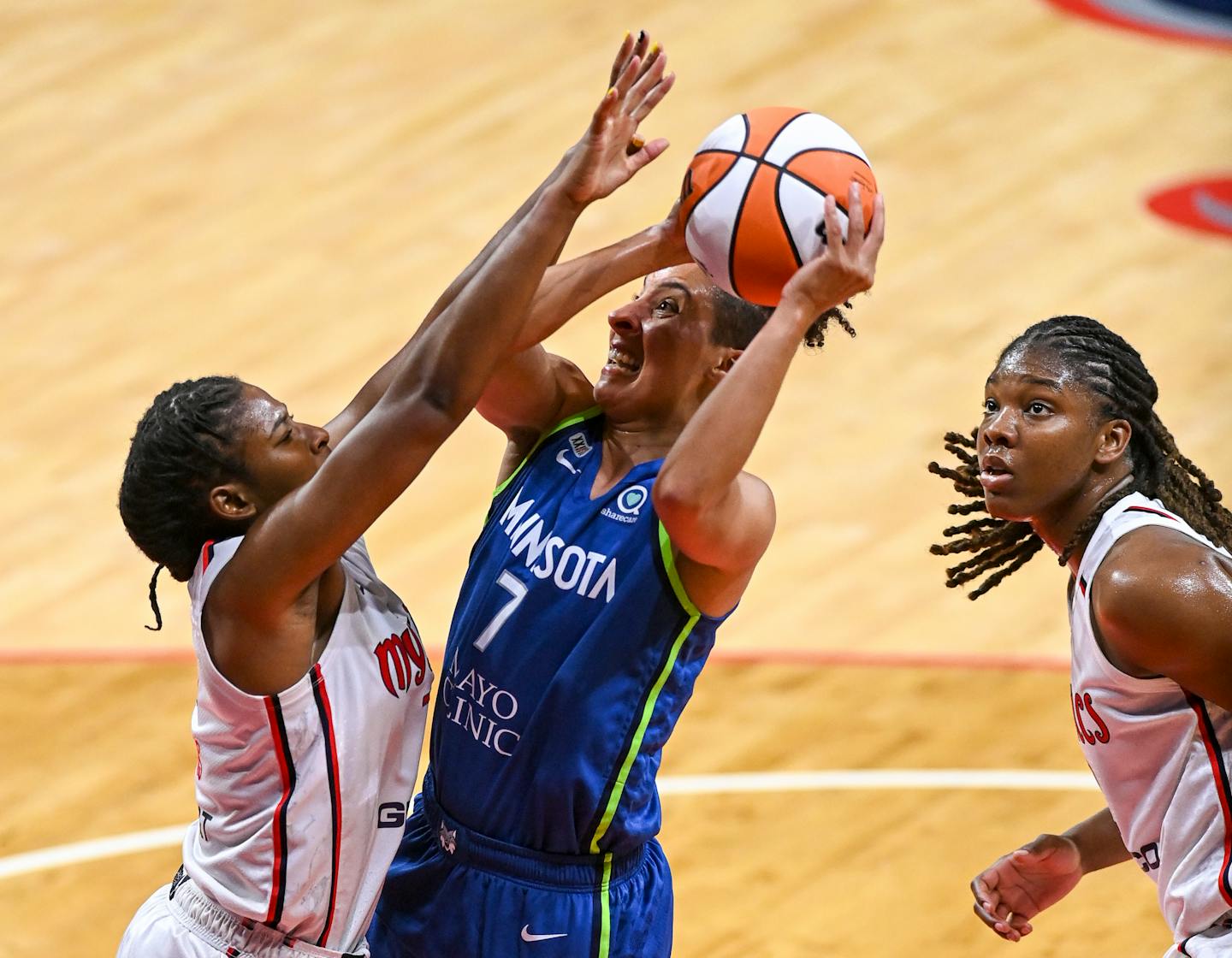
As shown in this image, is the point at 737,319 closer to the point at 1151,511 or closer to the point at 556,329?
the point at 556,329

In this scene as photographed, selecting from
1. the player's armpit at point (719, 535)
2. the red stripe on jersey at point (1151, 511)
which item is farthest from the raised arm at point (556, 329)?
the red stripe on jersey at point (1151, 511)

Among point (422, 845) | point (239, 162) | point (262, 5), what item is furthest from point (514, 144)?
point (422, 845)

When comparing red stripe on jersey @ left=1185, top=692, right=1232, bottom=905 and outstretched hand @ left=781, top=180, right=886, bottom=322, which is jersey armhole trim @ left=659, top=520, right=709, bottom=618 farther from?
red stripe on jersey @ left=1185, top=692, right=1232, bottom=905

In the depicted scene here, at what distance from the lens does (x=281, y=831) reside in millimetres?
4094

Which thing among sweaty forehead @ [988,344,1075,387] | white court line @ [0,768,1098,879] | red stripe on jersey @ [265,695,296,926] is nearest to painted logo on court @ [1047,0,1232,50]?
white court line @ [0,768,1098,879]

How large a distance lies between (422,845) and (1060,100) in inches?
368

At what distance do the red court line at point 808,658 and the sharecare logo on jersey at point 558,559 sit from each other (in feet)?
12.1

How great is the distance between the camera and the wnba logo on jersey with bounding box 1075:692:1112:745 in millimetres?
4082

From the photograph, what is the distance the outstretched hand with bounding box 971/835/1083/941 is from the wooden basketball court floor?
5.34 ft

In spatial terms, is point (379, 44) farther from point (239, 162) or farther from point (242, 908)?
point (242, 908)

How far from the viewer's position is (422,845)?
14.9 ft

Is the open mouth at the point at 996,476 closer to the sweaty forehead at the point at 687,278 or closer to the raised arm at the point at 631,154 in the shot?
the sweaty forehead at the point at 687,278

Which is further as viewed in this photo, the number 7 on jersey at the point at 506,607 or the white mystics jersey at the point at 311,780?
the number 7 on jersey at the point at 506,607

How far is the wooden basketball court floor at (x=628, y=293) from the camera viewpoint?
6922 mm
